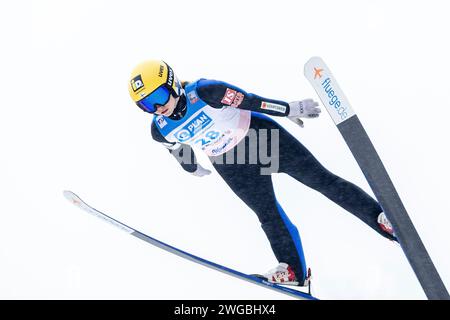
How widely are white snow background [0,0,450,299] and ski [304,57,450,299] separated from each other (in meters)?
1.29

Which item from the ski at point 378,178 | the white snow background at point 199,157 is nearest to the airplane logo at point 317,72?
the ski at point 378,178

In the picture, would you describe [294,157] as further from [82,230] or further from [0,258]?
[0,258]

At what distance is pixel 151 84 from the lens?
477 cm

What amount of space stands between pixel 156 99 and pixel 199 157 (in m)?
1.79

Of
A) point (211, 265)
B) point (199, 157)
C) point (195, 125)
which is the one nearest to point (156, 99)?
point (195, 125)

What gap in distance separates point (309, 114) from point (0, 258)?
3247 mm

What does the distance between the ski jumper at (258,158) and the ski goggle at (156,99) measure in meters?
0.20

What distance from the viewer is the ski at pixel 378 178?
435 cm

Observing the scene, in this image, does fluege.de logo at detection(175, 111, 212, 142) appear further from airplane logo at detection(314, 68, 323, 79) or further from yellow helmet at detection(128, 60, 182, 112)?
airplane logo at detection(314, 68, 323, 79)

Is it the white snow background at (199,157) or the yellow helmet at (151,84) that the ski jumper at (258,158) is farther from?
the white snow background at (199,157)

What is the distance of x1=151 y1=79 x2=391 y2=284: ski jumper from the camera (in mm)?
4973

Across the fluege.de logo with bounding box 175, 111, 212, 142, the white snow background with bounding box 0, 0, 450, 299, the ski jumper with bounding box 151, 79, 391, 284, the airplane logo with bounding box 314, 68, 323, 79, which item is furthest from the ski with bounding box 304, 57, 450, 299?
the white snow background with bounding box 0, 0, 450, 299

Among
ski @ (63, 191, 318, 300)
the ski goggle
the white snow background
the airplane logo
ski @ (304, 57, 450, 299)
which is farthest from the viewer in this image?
the white snow background
